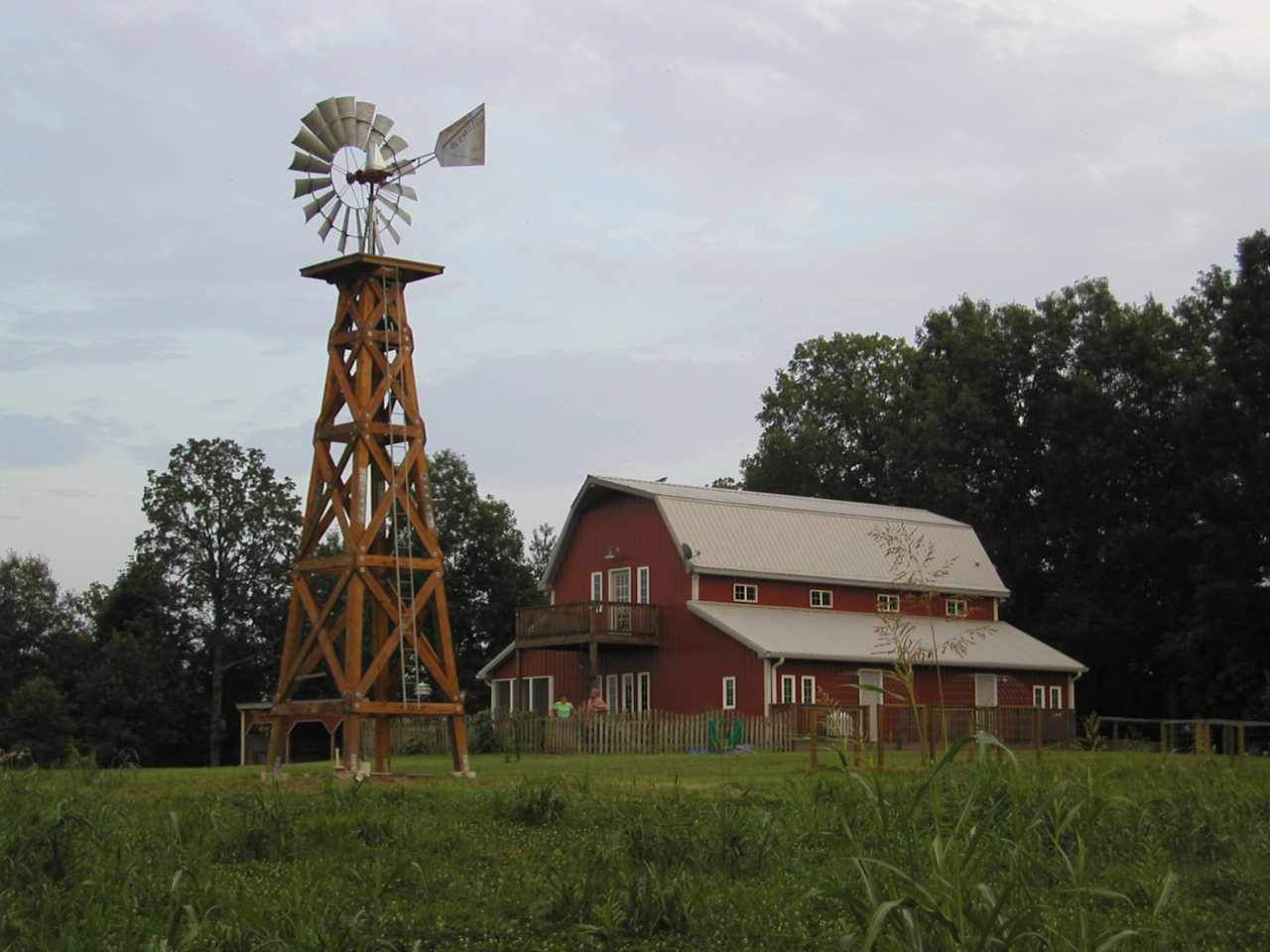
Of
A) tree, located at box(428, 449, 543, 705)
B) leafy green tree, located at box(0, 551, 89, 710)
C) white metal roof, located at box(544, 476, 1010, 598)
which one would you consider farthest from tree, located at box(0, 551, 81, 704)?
white metal roof, located at box(544, 476, 1010, 598)

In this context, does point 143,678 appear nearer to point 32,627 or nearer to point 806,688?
point 32,627

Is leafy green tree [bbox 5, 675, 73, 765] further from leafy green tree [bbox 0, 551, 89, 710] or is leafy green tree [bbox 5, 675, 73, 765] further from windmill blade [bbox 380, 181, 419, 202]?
windmill blade [bbox 380, 181, 419, 202]

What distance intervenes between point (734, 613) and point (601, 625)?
365 cm

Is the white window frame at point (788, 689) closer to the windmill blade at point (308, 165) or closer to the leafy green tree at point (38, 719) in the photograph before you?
the windmill blade at point (308, 165)

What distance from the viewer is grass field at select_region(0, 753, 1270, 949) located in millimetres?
7953

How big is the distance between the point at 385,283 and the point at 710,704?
68.6ft

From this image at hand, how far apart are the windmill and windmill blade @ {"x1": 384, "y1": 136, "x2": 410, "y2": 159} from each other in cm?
2

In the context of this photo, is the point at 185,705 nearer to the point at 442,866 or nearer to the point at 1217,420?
the point at 1217,420

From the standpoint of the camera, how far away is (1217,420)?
160ft

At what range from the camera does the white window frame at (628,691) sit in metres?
46.7

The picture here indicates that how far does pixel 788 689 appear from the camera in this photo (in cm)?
4219

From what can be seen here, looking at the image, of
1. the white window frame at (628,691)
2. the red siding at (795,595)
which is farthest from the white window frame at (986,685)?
the white window frame at (628,691)

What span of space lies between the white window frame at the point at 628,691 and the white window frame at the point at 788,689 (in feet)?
19.4

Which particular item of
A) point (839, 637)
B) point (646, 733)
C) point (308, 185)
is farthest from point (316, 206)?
point (839, 637)
